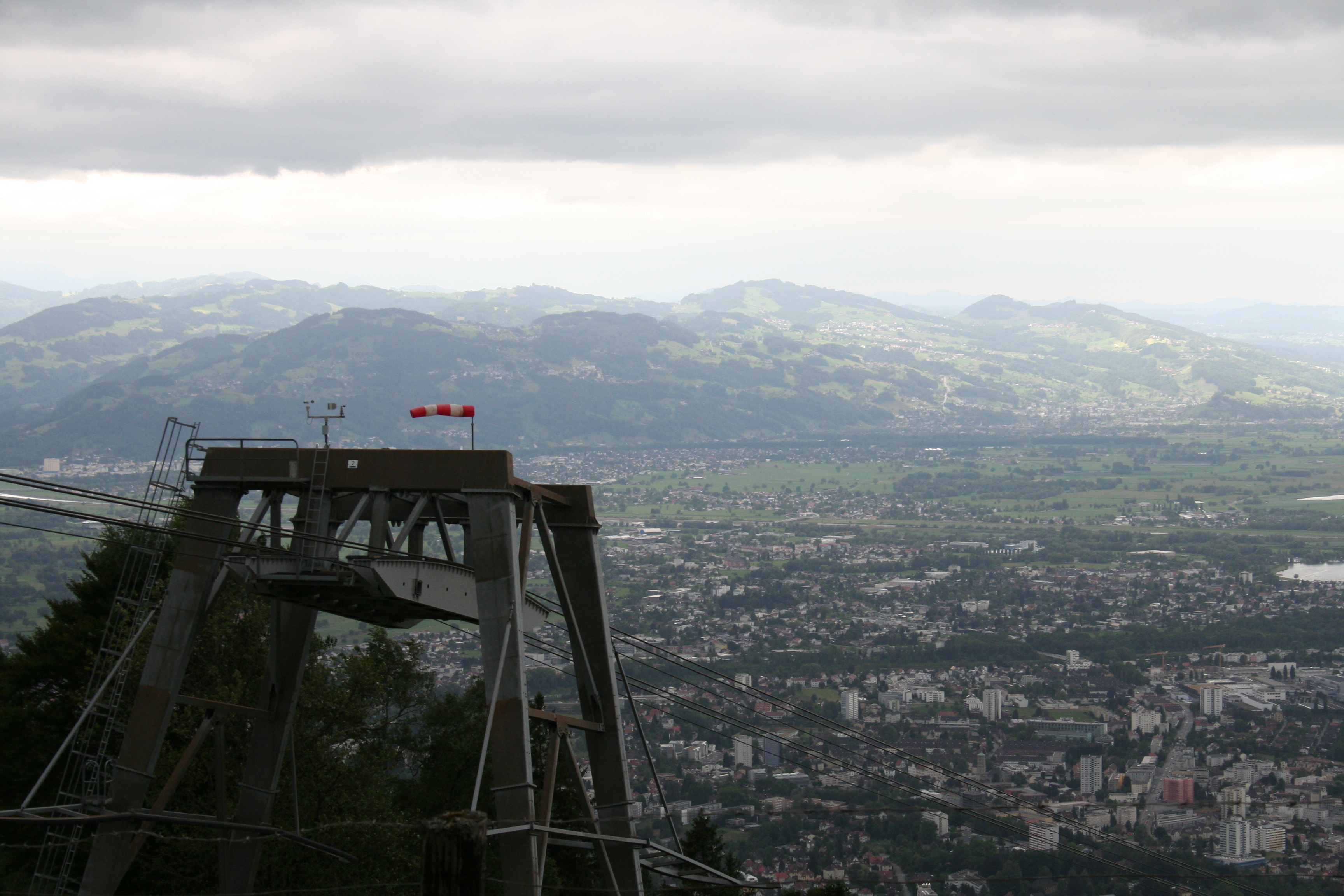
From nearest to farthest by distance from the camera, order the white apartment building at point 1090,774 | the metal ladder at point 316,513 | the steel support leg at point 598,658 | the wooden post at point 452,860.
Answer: the wooden post at point 452,860
the metal ladder at point 316,513
the steel support leg at point 598,658
the white apartment building at point 1090,774

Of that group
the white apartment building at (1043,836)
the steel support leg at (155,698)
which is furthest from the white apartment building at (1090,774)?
the steel support leg at (155,698)

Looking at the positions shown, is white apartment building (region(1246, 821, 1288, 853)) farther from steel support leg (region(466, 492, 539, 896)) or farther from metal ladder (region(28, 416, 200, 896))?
metal ladder (region(28, 416, 200, 896))

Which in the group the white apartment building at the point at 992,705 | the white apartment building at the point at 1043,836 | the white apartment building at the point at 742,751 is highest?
the white apartment building at the point at 1043,836

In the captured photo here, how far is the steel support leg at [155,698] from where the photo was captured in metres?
12.5

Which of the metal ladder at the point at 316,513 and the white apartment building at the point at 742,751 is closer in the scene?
the metal ladder at the point at 316,513

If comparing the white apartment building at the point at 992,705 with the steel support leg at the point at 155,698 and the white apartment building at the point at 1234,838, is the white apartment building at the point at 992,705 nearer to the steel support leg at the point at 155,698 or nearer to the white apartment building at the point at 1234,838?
the white apartment building at the point at 1234,838

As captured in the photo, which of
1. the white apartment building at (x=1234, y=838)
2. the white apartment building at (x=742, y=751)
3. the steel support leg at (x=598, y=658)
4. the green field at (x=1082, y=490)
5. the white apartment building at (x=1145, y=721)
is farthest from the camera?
the green field at (x=1082, y=490)

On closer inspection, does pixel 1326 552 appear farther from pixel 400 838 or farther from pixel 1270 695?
pixel 400 838

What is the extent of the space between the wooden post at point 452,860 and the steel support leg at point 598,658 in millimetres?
5969

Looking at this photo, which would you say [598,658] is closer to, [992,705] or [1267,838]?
[1267,838]

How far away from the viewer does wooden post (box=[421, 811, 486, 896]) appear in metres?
8.41

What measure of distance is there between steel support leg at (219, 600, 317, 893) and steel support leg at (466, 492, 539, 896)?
3.19 metres

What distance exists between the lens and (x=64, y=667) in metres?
24.2

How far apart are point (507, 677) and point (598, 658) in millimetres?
2808
